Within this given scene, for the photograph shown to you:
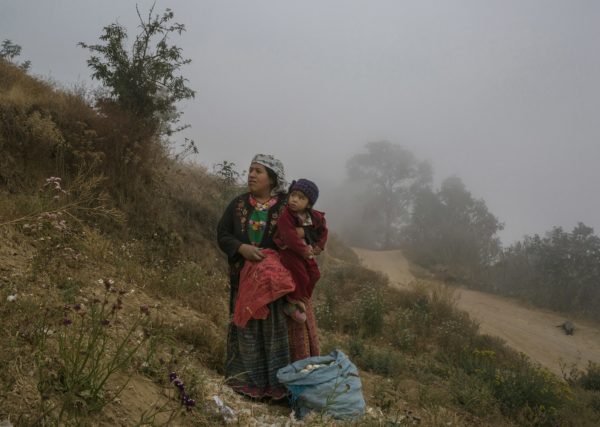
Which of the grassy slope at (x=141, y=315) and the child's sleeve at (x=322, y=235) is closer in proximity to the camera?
the grassy slope at (x=141, y=315)

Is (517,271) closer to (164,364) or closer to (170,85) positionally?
(170,85)

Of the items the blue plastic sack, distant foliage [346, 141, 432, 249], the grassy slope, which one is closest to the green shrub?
the grassy slope

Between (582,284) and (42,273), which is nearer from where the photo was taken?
(42,273)

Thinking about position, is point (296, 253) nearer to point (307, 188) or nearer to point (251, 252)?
point (251, 252)

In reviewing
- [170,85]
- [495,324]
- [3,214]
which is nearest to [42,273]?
[3,214]

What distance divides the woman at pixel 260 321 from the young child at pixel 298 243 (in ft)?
0.45

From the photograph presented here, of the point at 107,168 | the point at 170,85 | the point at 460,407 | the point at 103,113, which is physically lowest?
the point at 460,407

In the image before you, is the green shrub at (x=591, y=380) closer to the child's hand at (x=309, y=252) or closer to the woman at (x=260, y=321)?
the woman at (x=260, y=321)

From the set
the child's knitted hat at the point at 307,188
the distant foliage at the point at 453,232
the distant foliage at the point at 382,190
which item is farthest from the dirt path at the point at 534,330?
the distant foliage at the point at 382,190

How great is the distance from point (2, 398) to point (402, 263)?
2434 centimetres

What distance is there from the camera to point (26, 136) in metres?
5.87

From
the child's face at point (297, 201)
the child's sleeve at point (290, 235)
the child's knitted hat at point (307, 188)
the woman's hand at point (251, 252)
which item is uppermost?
the child's knitted hat at point (307, 188)

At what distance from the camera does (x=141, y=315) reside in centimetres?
196

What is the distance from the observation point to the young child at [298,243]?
3.27 m
